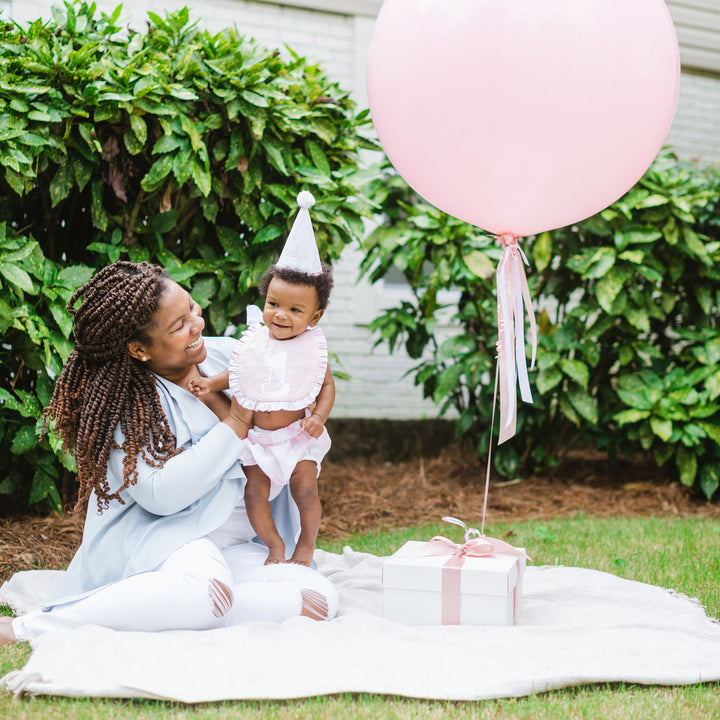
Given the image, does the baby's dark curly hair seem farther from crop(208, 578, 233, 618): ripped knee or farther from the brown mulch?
the brown mulch

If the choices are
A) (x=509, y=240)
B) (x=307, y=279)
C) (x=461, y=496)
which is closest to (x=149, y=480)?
(x=307, y=279)

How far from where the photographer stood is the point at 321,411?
2.59 m

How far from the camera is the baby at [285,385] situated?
2518 mm

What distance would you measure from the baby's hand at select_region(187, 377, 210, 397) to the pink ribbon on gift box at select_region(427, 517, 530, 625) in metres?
0.82

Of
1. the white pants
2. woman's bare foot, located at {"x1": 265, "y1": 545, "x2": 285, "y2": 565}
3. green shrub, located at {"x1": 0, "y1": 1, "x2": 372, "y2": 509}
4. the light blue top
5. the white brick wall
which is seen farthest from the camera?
the white brick wall

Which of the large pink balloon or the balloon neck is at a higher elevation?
the large pink balloon

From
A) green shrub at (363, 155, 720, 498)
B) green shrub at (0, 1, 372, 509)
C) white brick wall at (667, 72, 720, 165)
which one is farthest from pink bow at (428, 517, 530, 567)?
white brick wall at (667, 72, 720, 165)

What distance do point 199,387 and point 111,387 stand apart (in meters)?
0.27

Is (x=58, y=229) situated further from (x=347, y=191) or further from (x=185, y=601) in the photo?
(x=185, y=601)

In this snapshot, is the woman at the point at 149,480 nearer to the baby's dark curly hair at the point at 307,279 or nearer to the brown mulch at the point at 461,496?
the baby's dark curly hair at the point at 307,279

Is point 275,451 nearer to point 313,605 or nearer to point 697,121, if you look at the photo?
point 313,605

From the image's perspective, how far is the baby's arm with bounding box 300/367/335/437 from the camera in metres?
2.54

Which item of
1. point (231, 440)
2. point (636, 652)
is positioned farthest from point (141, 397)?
point (636, 652)

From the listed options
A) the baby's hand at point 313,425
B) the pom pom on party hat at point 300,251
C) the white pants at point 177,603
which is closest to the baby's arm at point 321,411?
the baby's hand at point 313,425
